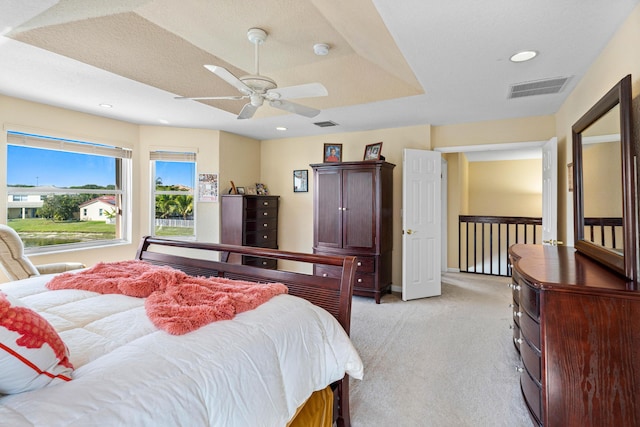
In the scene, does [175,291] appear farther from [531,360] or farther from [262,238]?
[262,238]

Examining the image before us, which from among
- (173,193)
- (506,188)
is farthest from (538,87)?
(506,188)

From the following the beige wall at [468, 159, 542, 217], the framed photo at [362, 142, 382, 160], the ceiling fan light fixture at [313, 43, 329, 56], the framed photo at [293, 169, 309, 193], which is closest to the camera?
the ceiling fan light fixture at [313, 43, 329, 56]

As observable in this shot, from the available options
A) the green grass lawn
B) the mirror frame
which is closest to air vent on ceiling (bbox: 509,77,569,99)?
the mirror frame

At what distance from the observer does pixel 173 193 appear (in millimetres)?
4895

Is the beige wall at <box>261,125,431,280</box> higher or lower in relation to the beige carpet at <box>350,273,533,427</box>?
higher

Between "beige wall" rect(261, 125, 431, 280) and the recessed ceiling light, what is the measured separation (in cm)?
199

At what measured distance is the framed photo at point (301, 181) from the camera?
17.5 ft

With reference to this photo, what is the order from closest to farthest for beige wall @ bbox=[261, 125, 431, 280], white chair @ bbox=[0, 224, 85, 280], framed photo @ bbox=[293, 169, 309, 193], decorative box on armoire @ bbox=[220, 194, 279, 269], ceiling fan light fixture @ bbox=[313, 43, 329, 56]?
1. ceiling fan light fixture @ bbox=[313, 43, 329, 56]
2. white chair @ bbox=[0, 224, 85, 280]
3. beige wall @ bbox=[261, 125, 431, 280]
4. decorative box on armoire @ bbox=[220, 194, 279, 269]
5. framed photo @ bbox=[293, 169, 309, 193]

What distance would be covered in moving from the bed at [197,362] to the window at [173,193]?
9.84 feet

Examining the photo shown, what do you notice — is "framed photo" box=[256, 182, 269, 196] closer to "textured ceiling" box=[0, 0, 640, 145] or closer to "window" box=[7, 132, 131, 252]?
"textured ceiling" box=[0, 0, 640, 145]

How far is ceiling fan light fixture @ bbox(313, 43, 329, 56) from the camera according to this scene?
104 inches

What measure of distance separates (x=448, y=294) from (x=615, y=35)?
3258 millimetres

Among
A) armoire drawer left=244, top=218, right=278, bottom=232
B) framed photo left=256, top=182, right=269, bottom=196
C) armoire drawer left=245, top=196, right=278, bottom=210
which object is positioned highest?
framed photo left=256, top=182, right=269, bottom=196

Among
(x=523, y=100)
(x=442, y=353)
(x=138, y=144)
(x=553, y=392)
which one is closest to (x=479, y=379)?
(x=442, y=353)
